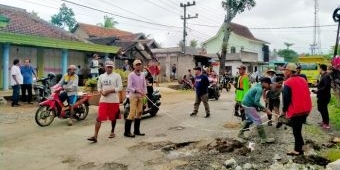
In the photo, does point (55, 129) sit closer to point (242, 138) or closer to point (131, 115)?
point (131, 115)

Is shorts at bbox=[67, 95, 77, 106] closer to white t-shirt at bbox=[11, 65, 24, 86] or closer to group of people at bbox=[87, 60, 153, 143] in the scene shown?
group of people at bbox=[87, 60, 153, 143]

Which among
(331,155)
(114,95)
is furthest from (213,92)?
(331,155)

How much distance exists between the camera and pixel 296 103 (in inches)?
286

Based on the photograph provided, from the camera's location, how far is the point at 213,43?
61625mm

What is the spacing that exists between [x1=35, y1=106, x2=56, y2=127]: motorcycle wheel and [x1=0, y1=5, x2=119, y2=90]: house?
26.7 ft

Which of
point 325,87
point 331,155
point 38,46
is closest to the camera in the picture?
point 331,155

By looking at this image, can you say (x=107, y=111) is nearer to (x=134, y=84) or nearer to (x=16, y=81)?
(x=134, y=84)

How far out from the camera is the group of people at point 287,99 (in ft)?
23.9

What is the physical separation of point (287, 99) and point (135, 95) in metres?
3.54

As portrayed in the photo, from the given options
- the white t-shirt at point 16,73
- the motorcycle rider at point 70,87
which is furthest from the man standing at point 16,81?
the motorcycle rider at point 70,87

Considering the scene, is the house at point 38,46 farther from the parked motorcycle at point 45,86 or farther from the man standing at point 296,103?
the man standing at point 296,103

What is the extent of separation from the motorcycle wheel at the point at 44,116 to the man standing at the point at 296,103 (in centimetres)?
636

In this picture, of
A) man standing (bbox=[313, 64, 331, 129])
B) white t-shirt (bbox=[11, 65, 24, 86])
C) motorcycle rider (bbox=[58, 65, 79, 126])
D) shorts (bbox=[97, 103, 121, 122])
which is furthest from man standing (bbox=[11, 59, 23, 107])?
man standing (bbox=[313, 64, 331, 129])

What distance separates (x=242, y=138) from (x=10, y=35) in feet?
42.1
